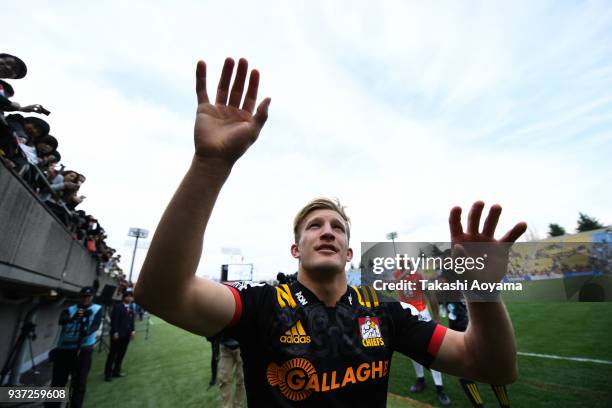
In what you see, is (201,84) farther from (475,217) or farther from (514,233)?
(514,233)

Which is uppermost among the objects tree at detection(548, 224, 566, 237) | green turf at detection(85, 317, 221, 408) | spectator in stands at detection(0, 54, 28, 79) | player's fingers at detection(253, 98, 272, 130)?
tree at detection(548, 224, 566, 237)

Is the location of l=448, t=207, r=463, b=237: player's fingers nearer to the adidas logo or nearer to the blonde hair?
the blonde hair

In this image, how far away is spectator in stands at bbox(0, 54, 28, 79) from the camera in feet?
17.5

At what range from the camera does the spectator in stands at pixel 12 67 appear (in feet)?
17.5

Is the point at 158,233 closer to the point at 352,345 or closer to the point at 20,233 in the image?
the point at 352,345

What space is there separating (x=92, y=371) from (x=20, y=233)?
7.06m

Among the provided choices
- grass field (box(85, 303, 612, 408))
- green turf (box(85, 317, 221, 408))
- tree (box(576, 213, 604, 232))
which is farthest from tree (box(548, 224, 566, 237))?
green turf (box(85, 317, 221, 408))

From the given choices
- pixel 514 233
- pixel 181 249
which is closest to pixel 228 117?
pixel 181 249

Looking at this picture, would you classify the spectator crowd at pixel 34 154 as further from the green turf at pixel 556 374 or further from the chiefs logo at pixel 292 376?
the green turf at pixel 556 374

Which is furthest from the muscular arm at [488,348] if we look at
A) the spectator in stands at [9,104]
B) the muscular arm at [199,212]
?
the spectator in stands at [9,104]

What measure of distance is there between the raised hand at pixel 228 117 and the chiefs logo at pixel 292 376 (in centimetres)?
111

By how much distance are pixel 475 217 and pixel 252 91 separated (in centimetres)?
128

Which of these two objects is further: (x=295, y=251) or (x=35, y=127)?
(x=35, y=127)

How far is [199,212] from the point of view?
1.19 meters
